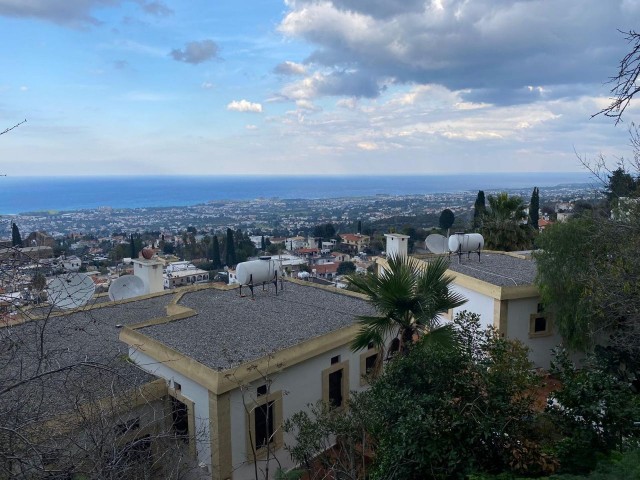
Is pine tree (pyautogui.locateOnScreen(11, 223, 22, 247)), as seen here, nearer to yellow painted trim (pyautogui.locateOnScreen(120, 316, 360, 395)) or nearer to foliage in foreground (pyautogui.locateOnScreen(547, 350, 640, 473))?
yellow painted trim (pyautogui.locateOnScreen(120, 316, 360, 395))

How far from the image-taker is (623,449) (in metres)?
6.05

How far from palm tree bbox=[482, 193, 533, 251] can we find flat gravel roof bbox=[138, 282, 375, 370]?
13.4m

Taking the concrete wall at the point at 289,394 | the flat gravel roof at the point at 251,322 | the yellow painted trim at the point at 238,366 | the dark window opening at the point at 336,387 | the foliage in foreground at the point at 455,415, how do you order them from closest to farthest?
the foliage in foreground at the point at 455,415
the yellow painted trim at the point at 238,366
the concrete wall at the point at 289,394
the flat gravel roof at the point at 251,322
the dark window opening at the point at 336,387

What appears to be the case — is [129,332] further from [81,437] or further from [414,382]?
[414,382]

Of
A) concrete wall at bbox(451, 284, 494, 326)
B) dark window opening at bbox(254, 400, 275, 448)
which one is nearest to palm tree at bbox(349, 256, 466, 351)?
dark window opening at bbox(254, 400, 275, 448)

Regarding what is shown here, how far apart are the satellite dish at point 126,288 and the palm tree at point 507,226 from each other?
56.6 feet

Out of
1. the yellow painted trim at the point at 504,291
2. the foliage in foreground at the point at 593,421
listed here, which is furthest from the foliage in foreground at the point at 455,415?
the yellow painted trim at the point at 504,291

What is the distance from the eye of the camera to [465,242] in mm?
16906

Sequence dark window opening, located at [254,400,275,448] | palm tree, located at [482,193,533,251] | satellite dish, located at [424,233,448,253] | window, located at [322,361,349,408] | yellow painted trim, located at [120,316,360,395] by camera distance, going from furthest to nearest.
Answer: palm tree, located at [482,193,533,251] < satellite dish, located at [424,233,448,253] < window, located at [322,361,349,408] < dark window opening, located at [254,400,275,448] < yellow painted trim, located at [120,316,360,395]

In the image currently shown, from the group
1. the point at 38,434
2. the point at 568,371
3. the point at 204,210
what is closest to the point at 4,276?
the point at 38,434

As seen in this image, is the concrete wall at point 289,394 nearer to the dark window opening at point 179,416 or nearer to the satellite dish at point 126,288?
the dark window opening at point 179,416

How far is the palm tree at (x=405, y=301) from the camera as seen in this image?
25.7ft

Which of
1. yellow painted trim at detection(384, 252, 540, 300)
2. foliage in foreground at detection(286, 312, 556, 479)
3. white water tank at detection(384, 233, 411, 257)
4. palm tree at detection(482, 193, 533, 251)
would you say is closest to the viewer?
foliage in foreground at detection(286, 312, 556, 479)

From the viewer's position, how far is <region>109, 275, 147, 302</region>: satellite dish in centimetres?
1420
